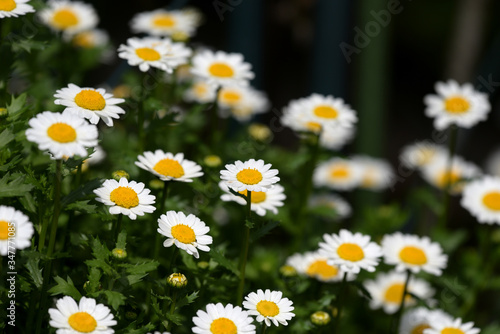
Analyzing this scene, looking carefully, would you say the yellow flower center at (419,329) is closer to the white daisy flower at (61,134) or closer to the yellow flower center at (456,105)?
the yellow flower center at (456,105)

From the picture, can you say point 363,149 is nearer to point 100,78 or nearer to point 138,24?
point 138,24

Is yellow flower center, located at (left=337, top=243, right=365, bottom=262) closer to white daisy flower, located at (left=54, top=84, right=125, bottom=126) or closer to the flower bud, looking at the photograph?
the flower bud

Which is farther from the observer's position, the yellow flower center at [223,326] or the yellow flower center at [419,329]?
the yellow flower center at [419,329]

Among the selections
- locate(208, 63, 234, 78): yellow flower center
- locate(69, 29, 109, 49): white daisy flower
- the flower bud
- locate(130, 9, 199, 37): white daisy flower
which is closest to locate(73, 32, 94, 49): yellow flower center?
locate(69, 29, 109, 49): white daisy flower

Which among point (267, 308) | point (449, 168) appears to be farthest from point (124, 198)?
point (449, 168)

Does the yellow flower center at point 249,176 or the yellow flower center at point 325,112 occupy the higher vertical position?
the yellow flower center at point 249,176

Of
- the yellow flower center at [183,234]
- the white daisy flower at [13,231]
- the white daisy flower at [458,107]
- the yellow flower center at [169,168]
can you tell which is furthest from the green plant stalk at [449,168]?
the white daisy flower at [13,231]

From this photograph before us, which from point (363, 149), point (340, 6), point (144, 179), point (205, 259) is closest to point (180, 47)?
point (144, 179)

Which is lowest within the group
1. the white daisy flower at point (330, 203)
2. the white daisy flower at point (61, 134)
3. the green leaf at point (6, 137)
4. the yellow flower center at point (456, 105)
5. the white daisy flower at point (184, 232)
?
the white daisy flower at point (330, 203)
